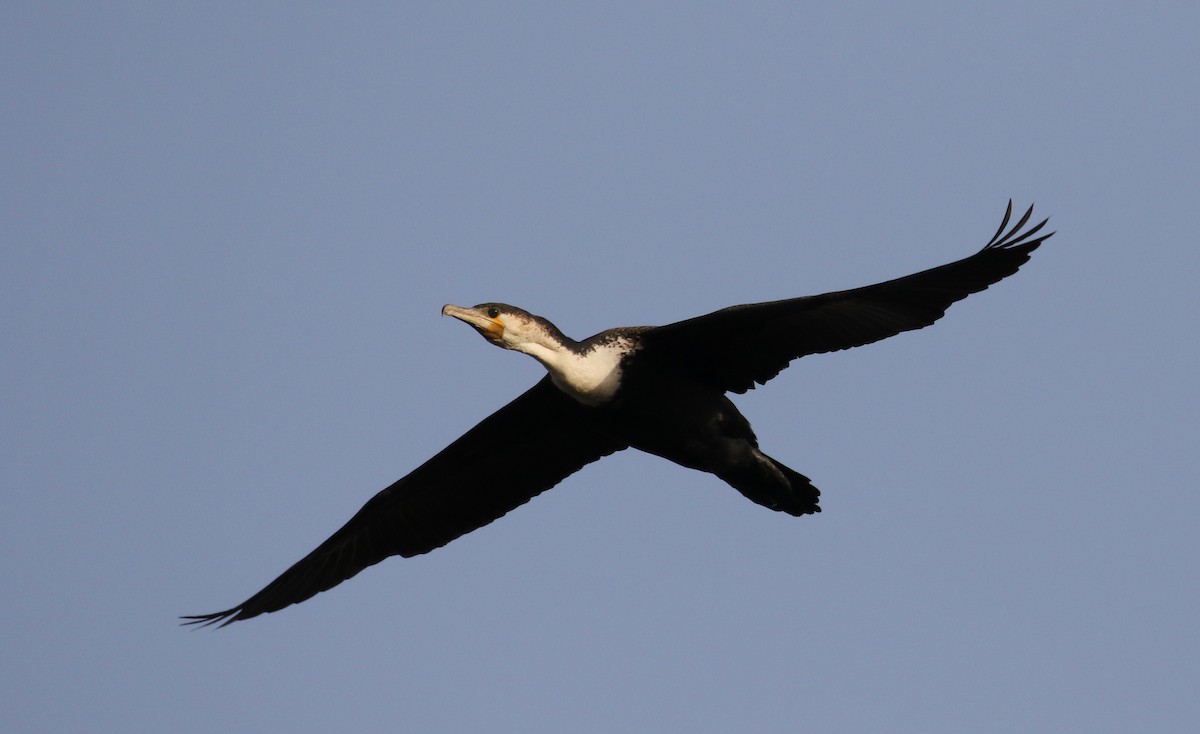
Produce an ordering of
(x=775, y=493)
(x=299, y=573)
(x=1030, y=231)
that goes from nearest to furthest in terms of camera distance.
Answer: (x=1030, y=231) < (x=775, y=493) < (x=299, y=573)

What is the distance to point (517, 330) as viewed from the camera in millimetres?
10867

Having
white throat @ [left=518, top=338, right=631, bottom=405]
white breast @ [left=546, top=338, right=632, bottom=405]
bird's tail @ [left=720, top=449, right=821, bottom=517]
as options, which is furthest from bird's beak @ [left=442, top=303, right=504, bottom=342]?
bird's tail @ [left=720, top=449, right=821, bottom=517]

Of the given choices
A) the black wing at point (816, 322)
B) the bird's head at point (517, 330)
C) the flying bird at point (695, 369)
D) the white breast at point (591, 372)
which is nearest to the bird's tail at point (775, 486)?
the flying bird at point (695, 369)

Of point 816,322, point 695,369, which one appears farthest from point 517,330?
point 816,322

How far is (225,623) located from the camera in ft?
39.1

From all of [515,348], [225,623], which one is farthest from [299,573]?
[515,348]

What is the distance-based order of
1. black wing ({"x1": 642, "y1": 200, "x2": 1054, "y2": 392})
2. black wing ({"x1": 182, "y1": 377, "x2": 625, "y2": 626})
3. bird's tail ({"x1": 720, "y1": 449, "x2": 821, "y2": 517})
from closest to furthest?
black wing ({"x1": 642, "y1": 200, "x2": 1054, "y2": 392}) → bird's tail ({"x1": 720, "y1": 449, "x2": 821, "y2": 517}) → black wing ({"x1": 182, "y1": 377, "x2": 625, "y2": 626})

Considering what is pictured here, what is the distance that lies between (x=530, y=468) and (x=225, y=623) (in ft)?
8.35

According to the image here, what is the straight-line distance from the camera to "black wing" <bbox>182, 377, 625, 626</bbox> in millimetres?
12125

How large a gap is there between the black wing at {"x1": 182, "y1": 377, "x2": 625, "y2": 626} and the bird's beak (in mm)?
1178

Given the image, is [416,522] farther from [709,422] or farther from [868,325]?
[868,325]

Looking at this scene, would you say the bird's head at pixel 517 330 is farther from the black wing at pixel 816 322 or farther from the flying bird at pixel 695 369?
the black wing at pixel 816 322

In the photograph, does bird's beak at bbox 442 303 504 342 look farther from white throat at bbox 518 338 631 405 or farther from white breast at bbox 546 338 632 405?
white breast at bbox 546 338 632 405

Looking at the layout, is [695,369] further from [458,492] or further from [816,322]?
[458,492]
